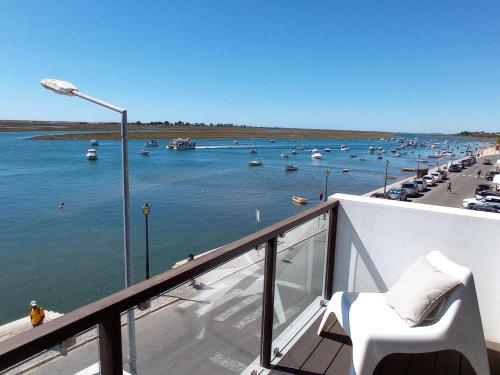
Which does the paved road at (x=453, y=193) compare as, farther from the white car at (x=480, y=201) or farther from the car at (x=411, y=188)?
the white car at (x=480, y=201)

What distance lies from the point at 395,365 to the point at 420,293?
1.82 feet

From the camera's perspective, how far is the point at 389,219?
114 inches

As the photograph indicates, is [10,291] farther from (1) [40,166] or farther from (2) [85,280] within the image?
(1) [40,166]

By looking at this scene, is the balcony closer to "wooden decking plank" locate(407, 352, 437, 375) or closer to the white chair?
"wooden decking plank" locate(407, 352, 437, 375)

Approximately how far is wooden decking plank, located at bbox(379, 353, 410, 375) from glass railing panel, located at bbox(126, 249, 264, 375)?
782 mm

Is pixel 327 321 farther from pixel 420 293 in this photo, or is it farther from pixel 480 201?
pixel 480 201

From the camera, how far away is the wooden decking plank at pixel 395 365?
2.13 meters

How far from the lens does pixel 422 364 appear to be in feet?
7.23

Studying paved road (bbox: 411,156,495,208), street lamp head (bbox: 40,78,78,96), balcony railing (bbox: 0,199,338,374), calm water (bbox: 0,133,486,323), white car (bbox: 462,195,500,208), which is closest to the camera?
balcony railing (bbox: 0,199,338,374)

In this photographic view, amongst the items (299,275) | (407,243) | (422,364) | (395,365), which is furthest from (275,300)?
(407,243)

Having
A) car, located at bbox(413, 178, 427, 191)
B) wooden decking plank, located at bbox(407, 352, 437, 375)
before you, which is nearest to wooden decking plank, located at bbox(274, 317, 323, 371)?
wooden decking plank, located at bbox(407, 352, 437, 375)

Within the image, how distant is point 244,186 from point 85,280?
27634 mm

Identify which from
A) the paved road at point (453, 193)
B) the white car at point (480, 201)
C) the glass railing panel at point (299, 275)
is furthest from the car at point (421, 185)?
the glass railing panel at point (299, 275)

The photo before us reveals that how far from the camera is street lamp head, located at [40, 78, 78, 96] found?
6438 millimetres
